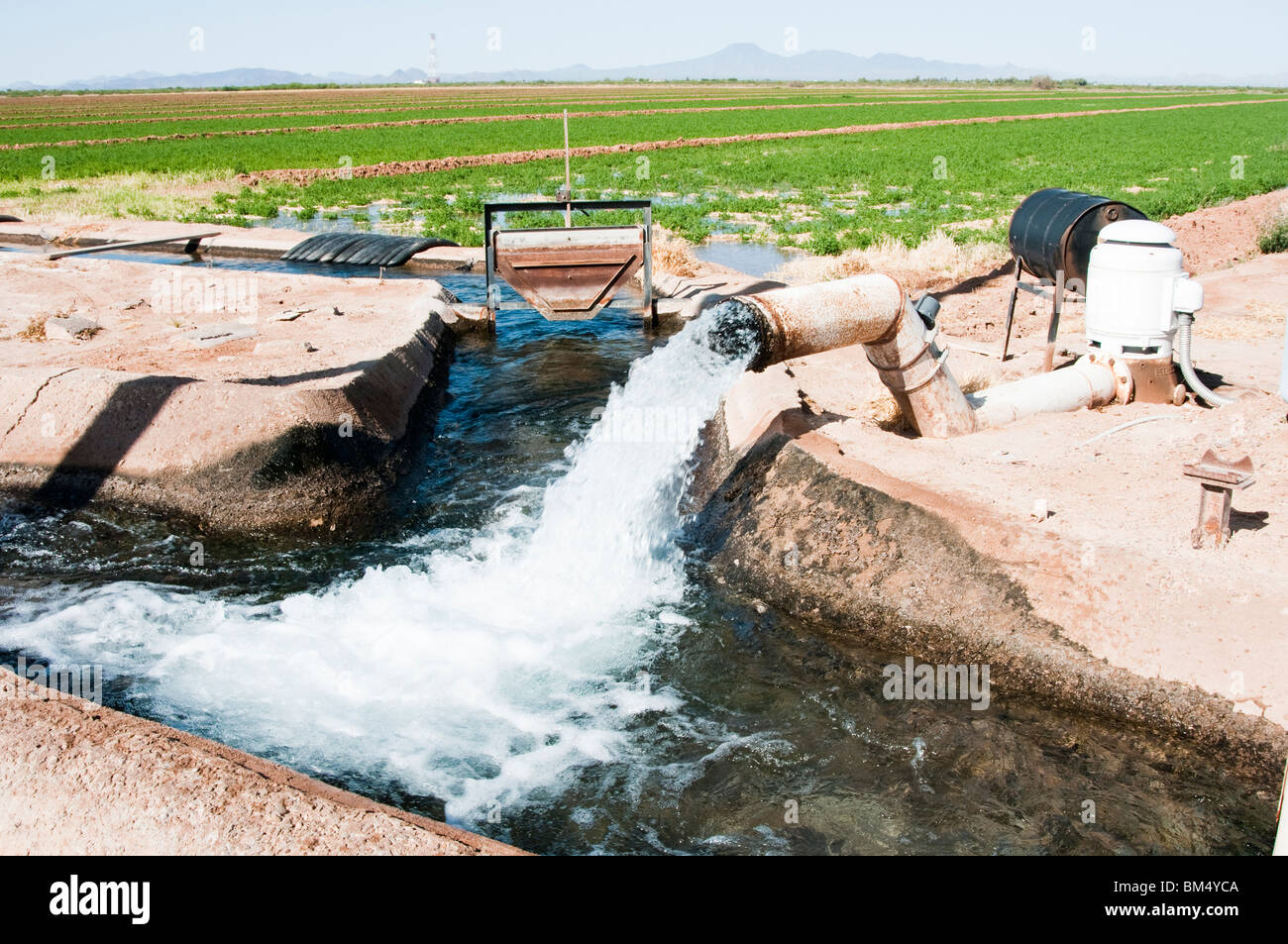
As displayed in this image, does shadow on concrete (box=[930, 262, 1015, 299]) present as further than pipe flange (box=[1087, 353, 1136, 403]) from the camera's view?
Yes

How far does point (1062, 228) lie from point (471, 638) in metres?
6.81

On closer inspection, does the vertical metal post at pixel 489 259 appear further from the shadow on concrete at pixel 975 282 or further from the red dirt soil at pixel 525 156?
the red dirt soil at pixel 525 156

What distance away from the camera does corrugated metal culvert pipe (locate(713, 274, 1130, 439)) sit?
744cm

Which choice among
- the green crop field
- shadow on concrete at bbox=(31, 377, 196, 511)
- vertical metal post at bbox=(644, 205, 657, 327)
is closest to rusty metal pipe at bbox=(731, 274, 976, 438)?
shadow on concrete at bbox=(31, 377, 196, 511)

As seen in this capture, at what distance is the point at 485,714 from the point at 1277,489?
527 centimetres

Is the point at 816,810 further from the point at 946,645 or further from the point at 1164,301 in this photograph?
the point at 1164,301

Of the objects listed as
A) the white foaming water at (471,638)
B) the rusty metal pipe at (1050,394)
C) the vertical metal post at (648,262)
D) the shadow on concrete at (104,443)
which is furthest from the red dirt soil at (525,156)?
the rusty metal pipe at (1050,394)

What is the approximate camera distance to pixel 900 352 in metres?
8.02

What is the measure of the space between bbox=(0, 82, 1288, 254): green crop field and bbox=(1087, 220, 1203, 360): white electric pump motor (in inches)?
441

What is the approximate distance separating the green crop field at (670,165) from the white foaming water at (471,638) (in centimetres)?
1311

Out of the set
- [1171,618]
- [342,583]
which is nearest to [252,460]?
[342,583]

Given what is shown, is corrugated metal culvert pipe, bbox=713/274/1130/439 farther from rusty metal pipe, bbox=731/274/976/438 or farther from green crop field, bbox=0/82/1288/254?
green crop field, bbox=0/82/1288/254
